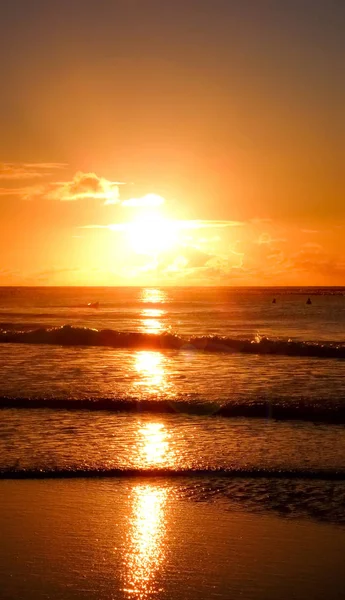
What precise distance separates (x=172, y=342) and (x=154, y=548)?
139 feet

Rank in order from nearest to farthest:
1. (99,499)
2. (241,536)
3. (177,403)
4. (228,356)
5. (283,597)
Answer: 1. (283,597)
2. (241,536)
3. (99,499)
4. (177,403)
5. (228,356)

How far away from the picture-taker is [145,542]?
356 inches

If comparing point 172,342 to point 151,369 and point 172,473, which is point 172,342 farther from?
point 172,473

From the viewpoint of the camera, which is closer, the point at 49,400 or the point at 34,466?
the point at 34,466

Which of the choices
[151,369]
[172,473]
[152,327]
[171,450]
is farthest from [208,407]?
[152,327]

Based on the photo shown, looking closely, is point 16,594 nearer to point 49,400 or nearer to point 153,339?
point 49,400

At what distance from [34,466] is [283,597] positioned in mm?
6564

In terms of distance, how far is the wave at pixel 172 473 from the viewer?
12344mm

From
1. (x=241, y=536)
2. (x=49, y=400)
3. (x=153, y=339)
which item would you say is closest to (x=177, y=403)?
(x=49, y=400)

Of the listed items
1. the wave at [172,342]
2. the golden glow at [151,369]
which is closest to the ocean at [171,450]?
the golden glow at [151,369]

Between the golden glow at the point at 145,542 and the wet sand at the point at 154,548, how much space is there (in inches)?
0.5

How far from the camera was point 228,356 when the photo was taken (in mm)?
39562

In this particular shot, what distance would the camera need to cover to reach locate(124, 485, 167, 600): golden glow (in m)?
7.69

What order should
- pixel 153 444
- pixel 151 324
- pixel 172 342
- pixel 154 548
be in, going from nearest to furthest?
pixel 154 548, pixel 153 444, pixel 172 342, pixel 151 324
